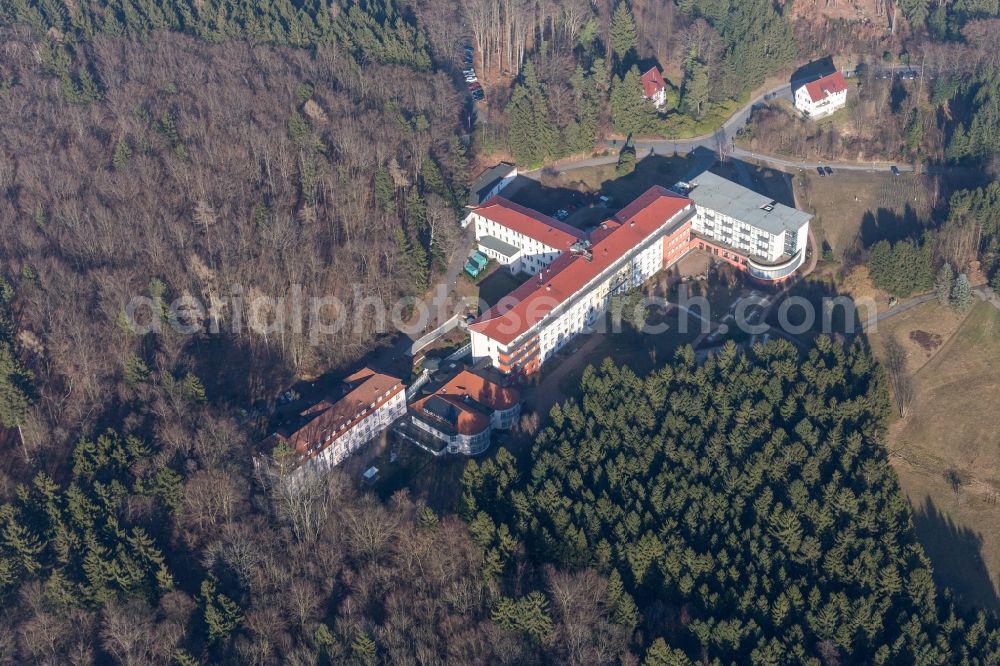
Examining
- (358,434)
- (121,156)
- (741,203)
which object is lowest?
(358,434)

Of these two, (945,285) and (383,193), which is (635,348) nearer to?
(945,285)

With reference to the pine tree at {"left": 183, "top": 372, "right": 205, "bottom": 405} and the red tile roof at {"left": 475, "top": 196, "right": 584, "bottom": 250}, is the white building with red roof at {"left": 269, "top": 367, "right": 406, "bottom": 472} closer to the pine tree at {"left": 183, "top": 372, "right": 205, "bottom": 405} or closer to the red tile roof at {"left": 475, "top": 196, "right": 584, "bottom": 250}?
the pine tree at {"left": 183, "top": 372, "right": 205, "bottom": 405}

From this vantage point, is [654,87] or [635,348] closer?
[635,348]

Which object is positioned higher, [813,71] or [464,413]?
[813,71]

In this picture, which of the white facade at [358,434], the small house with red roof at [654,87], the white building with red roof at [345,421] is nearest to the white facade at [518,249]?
the white building with red roof at [345,421]

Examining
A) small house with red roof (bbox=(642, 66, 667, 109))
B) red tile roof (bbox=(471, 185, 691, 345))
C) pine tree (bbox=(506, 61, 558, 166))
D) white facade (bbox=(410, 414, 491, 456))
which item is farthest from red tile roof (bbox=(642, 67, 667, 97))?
white facade (bbox=(410, 414, 491, 456))

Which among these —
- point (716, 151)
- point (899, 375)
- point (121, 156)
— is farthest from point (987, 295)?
point (121, 156)

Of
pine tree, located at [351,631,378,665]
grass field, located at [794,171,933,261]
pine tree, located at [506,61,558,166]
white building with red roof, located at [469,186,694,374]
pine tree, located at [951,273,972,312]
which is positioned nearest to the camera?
pine tree, located at [351,631,378,665]
